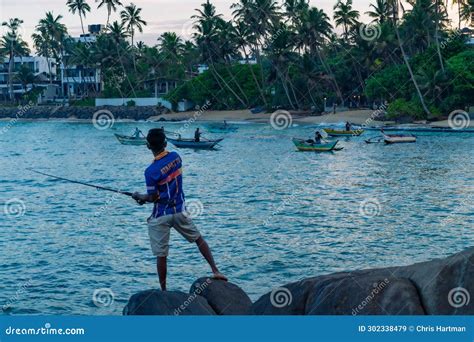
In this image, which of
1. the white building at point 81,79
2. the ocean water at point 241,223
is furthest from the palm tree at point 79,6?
the ocean water at point 241,223

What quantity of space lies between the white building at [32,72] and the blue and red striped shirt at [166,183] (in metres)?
142

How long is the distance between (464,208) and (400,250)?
373 inches

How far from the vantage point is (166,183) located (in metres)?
8.59

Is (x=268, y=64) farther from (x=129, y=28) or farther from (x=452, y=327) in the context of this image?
(x=452, y=327)

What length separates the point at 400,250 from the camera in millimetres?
20000

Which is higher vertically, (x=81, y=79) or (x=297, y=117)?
(x=81, y=79)

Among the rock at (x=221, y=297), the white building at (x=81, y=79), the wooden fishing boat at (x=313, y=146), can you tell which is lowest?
the wooden fishing boat at (x=313, y=146)

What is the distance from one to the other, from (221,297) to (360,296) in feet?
7.82

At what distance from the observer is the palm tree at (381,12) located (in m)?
98.2

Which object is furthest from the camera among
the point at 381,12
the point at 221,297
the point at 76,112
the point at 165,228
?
the point at 76,112

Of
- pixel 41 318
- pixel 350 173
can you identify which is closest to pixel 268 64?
pixel 350 173

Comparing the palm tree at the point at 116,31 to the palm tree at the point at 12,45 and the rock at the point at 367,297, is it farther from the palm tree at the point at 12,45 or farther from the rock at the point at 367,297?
the rock at the point at 367,297

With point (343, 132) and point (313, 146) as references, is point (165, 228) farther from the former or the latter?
point (343, 132)

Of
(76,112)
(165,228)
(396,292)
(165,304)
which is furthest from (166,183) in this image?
(76,112)
